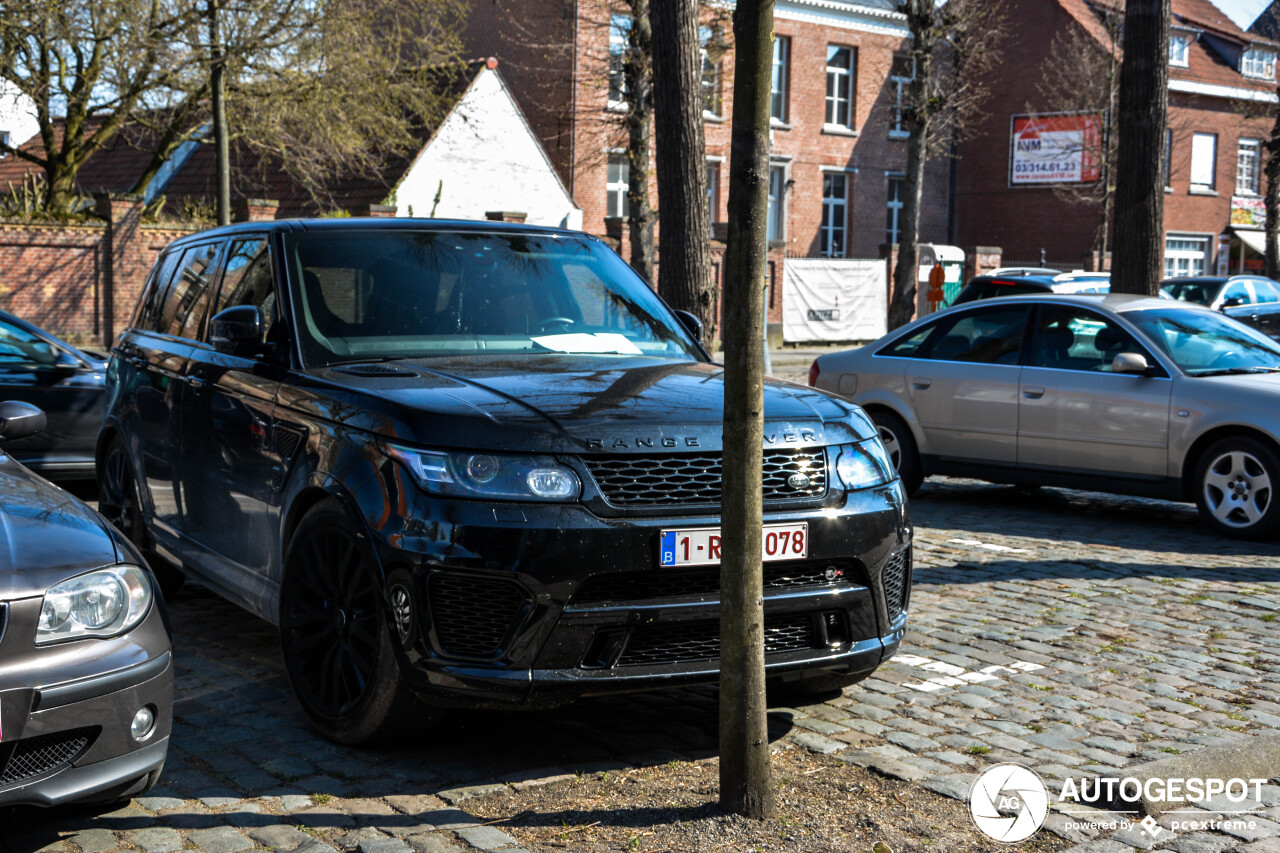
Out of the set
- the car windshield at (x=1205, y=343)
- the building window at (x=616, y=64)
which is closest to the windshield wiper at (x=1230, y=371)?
the car windshield at (x=1205, y=343)

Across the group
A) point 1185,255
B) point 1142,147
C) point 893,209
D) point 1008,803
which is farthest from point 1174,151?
point 1008,803

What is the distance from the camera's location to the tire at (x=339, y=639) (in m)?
4.34

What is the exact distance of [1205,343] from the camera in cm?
988

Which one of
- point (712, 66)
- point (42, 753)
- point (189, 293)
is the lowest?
point (42, 753)

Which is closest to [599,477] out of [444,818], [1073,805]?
[444,818]

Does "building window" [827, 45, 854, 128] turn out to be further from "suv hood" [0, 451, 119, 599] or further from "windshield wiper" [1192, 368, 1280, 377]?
"suv hood" [0, 451, 119, 599]

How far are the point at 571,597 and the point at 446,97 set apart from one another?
2878 centimetres

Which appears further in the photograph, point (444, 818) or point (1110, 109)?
point (1110, 109)

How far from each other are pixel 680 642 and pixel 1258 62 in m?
55.9

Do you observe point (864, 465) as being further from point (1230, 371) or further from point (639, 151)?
point (639, 151)

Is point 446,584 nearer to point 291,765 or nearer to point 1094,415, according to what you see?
point 291,765

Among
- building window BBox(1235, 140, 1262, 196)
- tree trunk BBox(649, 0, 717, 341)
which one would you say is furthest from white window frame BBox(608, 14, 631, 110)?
building window BBox(1235, 140, 1262, 196)

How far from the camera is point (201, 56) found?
82.8ft

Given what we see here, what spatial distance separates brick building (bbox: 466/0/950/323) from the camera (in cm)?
3706
